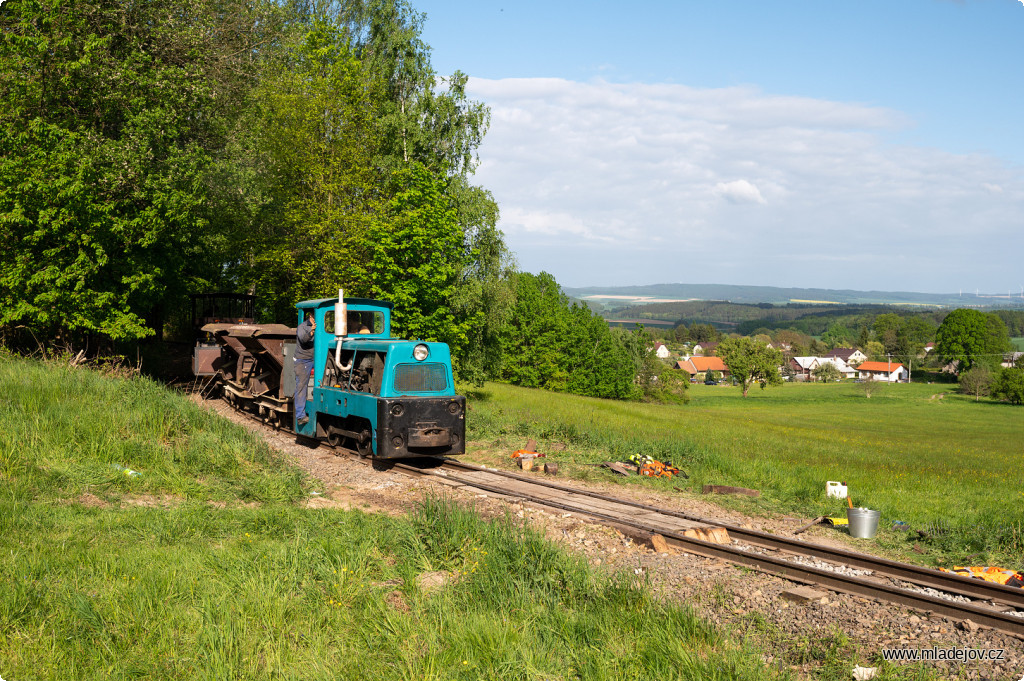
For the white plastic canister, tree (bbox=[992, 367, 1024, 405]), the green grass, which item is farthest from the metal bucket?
tree (bbox=[992, 367, 1024, 405])

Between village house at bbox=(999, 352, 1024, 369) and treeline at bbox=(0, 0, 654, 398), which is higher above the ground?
treeline at bbox=(0, 0, 654, 398)

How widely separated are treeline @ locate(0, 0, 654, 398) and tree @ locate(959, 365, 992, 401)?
8014 cm

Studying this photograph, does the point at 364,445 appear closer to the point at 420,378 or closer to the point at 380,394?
the point at 380,394

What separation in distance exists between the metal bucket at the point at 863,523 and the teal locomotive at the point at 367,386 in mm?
6953

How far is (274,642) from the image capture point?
521 centimetres

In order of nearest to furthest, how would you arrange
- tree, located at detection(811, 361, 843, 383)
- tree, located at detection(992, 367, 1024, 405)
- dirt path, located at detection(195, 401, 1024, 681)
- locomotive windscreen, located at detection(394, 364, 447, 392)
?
dirt path, located at detection(195, 401, 1024, 681) < locomotive windscreen, located at detection(394, 364, 447, 392) < tree, located at detection(992, 367, 1024, 405) < tree, located at detection(811, 361, 843, 383)

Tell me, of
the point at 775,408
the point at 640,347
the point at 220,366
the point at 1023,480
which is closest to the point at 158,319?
the point at 220,366

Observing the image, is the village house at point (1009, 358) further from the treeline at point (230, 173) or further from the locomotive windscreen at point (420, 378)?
the locomotive windscreen at point (420, 378)

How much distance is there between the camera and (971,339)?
10556 cm

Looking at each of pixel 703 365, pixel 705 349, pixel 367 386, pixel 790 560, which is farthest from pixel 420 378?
pixel 705 349

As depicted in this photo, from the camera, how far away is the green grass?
498cm

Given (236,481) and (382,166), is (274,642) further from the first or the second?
(382,166)

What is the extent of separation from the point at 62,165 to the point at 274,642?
16.4 m

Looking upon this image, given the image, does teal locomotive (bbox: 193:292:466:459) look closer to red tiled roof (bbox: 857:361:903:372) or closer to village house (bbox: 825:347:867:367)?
red tiled roof (bbox: 857:361:903:372)
